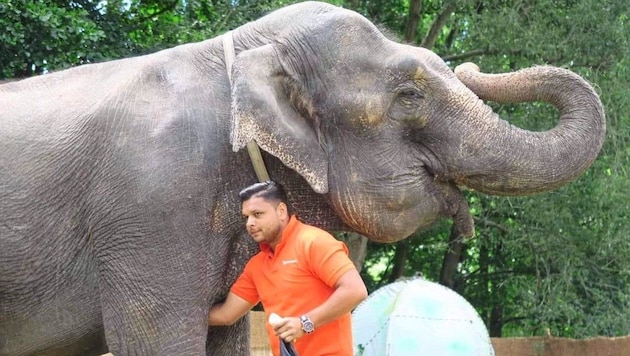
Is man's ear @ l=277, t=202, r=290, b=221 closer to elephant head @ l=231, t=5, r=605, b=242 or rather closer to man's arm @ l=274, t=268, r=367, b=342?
elephant head @ l=231, t=5, r=605, b=242

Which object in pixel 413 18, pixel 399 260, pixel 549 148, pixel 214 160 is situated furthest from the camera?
pixel 399 260

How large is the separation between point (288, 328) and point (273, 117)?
769mm

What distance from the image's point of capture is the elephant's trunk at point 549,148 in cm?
410

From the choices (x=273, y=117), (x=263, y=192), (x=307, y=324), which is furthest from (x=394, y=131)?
(x=307, y=324)

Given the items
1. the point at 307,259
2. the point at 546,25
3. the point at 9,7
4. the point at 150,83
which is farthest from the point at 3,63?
the point at 546,25

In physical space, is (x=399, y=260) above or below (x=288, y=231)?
above

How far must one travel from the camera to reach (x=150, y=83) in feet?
13.5

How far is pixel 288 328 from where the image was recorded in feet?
11.8

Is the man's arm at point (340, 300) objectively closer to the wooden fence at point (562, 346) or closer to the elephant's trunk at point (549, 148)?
the elephant's trunk at point (549, 148)

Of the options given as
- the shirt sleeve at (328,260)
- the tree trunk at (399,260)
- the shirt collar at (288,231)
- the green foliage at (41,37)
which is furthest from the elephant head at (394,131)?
the tree trunk at (399,260)

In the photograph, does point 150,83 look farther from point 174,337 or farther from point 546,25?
point 546,25

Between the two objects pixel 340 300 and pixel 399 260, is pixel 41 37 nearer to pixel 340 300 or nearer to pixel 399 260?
pixel 340 300

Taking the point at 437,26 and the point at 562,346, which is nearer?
the point at 562,346

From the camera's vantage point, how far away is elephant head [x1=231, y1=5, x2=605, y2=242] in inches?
160
